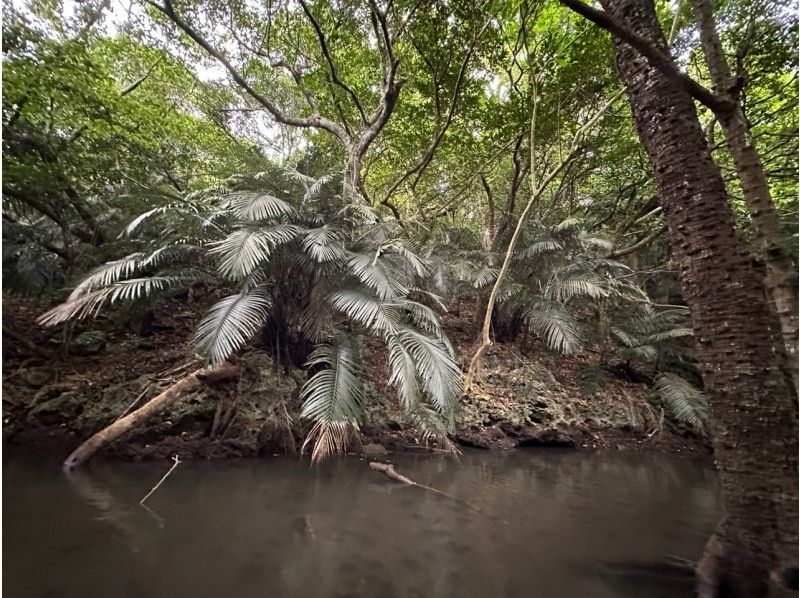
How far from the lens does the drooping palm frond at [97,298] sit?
2.74 m

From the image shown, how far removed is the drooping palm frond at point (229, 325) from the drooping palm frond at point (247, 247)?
0.23 metres

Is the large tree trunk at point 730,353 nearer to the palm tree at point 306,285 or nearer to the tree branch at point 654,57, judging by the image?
the tree branch at point 654,57

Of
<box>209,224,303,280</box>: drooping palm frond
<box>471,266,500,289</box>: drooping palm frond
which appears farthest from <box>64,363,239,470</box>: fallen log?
<box>471,266,500,289</box>: drooping palm frond

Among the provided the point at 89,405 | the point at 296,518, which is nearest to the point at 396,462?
the point at 296,518

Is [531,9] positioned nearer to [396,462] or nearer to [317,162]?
[317,162]

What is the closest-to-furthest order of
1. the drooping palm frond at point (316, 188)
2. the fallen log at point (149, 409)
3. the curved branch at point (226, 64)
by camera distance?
the fallen log at point (149, 409) → the drooping palm frond at point (316, 188) → the curved branch at point (226, 64)

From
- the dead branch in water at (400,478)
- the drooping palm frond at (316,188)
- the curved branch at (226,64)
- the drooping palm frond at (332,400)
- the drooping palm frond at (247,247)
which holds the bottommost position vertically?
the dead branch in water at (400,478)

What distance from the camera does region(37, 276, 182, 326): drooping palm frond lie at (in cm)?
274

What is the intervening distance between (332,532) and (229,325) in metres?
1.75

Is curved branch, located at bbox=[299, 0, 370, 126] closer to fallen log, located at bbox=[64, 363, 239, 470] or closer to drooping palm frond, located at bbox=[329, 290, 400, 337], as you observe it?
drooping palm frond, located at bbox=[329, 290, 400, 337]

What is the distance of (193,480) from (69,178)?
2.26 meters

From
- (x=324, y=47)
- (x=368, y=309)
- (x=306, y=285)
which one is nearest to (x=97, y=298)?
(x=306, y=285)

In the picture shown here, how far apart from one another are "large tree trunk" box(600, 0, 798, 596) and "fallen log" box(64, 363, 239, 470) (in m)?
3.65

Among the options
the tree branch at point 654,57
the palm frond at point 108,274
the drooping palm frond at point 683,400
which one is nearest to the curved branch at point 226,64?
the palm frond at point 108,274
